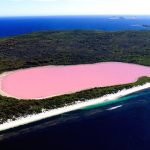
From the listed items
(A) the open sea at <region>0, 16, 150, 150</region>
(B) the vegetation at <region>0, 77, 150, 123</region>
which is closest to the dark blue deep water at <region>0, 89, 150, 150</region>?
(A) the open sea at <region>0, 16, 150, 150</region>

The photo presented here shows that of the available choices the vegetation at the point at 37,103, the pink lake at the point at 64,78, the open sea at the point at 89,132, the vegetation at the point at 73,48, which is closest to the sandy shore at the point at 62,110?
the vegetation at the point at 37,103

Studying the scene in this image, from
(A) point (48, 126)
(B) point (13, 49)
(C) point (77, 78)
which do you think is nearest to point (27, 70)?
(C) point (77, 78)

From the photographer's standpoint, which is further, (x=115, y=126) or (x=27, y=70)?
(x=27, y=70)

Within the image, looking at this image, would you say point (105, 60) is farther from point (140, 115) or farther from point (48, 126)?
point (48, 126)

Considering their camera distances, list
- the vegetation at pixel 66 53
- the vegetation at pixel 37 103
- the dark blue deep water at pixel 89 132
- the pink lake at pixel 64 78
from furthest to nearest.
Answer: the pink lake at pixel 64 78, the vegetation at pixel 66 53, the vegetation at pixel 37 103, the dark blue deep water at pixel 89 132

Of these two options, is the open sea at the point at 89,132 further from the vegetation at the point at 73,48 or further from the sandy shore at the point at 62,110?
the vegetation at the point at 73,48

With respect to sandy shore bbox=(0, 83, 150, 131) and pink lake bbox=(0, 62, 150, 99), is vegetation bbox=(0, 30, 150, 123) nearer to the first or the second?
sandy shore bbox=(0, 83, 150, 131)
